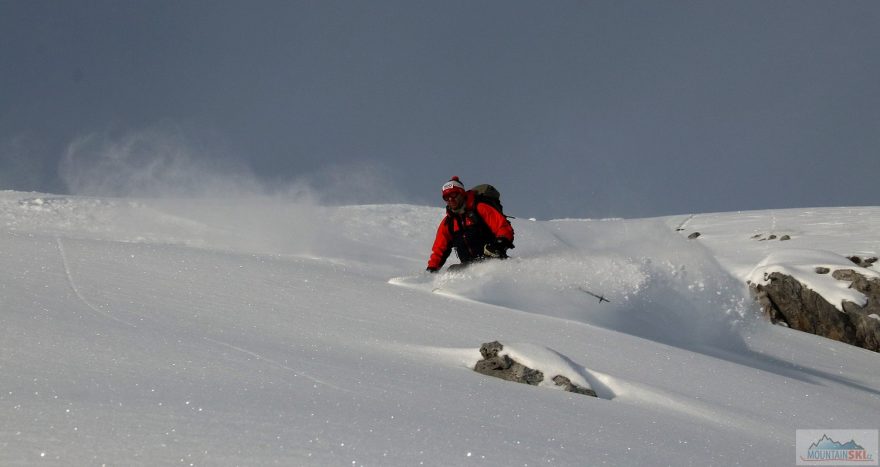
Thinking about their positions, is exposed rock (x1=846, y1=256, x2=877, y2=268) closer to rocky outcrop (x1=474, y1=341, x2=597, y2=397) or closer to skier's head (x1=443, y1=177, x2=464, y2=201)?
skier's head (x1=443, y1=177, x2=464, y2=201)

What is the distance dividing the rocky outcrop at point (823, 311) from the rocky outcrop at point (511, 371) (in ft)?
34.5

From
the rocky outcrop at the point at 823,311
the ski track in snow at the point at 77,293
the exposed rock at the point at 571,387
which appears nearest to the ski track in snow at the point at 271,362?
the ski track in snow at the point at 77,293

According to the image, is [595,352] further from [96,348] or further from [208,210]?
[208,210]

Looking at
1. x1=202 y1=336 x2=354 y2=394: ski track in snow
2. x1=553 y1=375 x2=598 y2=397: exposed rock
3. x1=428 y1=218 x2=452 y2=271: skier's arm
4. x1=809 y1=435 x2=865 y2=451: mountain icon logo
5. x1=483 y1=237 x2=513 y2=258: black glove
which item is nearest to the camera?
x1=202 y1=336 x2=354 y2=394: ski track in snow

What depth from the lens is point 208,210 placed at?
12.8 meters

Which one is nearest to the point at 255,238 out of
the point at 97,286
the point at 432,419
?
the point at 97,286

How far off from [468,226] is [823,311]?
832cm

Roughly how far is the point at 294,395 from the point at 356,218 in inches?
452

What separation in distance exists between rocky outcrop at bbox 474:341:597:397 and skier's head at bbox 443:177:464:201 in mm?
4383

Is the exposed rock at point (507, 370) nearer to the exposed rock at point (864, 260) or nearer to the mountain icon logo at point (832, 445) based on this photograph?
the mountain icon logo at point (832, 445)

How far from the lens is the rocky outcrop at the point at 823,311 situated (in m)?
13.2

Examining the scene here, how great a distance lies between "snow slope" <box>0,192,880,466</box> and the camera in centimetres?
257

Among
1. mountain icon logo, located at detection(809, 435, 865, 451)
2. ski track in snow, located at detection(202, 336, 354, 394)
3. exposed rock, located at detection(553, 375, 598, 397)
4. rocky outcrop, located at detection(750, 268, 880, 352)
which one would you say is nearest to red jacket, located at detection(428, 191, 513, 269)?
exposed rock, located at detection(553, 375, 598, 397)

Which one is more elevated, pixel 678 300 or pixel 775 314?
pixel 775 314
